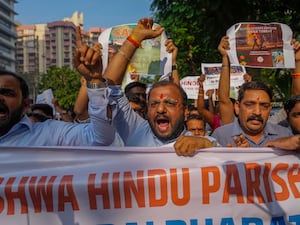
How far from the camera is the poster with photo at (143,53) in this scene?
440cm

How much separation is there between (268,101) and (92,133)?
1233 millimetres

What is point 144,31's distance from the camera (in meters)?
3.48

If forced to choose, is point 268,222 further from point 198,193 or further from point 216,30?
point 216,30

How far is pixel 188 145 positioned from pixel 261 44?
7.05 feet

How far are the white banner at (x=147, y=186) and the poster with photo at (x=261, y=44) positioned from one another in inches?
66.8

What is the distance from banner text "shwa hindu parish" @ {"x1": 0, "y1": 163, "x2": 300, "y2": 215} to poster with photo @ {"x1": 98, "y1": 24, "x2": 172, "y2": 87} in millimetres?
1558

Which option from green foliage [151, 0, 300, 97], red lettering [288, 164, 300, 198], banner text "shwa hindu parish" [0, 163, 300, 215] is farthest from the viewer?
green foliage [151, 0, 300, 97]

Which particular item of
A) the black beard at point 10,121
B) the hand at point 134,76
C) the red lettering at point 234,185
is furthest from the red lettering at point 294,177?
the hand at point 134,76

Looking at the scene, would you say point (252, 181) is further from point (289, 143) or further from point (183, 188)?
point (183, 188)

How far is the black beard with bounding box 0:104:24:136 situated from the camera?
3.10m

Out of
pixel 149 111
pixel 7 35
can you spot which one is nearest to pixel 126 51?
pixel 149 111

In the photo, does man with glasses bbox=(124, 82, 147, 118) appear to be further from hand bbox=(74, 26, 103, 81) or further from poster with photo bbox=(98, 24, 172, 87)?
hand bbox=(74, 26, 103, 81)

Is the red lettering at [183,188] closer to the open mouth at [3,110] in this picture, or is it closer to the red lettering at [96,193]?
the red lettering at [96,193]

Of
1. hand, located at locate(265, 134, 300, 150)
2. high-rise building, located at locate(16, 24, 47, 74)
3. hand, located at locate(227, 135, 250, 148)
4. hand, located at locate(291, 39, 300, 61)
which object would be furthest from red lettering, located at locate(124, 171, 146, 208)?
high-rise building, located at locate(16, 24, 47, 74)
